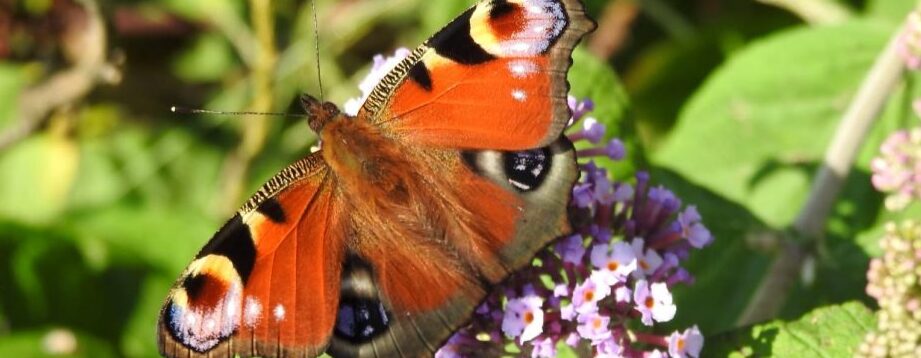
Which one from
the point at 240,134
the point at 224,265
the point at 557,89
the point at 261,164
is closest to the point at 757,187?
the point at 557,89

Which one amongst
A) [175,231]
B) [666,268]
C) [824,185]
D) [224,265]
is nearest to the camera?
[224,265]

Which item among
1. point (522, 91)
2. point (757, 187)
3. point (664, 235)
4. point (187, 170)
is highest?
point (522, 91)

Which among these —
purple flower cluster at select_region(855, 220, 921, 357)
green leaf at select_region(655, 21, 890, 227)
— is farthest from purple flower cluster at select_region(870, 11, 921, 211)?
green leaf at select_region(655, 21, 890, 227)

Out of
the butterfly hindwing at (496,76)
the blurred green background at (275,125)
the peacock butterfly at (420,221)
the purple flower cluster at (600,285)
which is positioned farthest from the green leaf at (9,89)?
the purple flower cluster at (600,285)

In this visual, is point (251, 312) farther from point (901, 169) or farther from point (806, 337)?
point (901, 169)

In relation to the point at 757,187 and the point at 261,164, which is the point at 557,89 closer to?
the point at 757,187

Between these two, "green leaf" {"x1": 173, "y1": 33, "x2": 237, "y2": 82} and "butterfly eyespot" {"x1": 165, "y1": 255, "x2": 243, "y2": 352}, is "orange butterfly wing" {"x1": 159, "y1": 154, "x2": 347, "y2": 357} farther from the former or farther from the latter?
"green leaf" {"x1": 173, "y1": 33, "x2": 237, "y2": 82}
